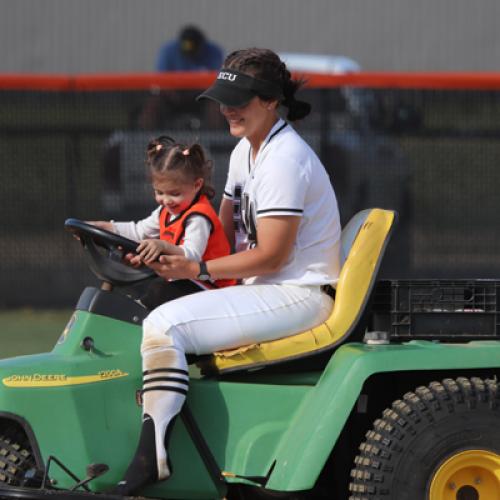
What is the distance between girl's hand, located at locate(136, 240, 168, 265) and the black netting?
17.6 ft

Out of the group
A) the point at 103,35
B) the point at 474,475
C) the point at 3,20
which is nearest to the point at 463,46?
the point at 103,35

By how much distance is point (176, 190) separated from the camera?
14.5 feet

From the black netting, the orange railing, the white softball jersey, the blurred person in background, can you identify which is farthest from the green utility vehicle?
the blurred person in background

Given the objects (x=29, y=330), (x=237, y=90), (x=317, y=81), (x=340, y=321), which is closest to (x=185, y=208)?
(x=237, y=90)

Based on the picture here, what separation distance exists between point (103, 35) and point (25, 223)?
16529 millimetres

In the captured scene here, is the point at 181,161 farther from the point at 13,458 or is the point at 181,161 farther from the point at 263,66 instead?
the point at 13,458

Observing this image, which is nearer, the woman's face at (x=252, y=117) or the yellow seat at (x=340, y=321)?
the yellow seat at (x=340, y=321)

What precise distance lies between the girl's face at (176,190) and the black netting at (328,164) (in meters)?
5.08


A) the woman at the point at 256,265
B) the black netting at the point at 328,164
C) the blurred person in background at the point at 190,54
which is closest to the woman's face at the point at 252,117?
the woman at the point at 256,265

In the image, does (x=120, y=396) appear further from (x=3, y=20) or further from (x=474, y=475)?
(x=3, y=20)

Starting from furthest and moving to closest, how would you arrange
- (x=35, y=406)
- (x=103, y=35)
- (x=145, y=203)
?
1. (x=103, y=35)
2. (x=145, y=203)
3. (x=35, y=406)

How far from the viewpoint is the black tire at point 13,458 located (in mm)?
4121

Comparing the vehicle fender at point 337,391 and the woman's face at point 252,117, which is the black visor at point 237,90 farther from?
the vehicle fender at point 337,391

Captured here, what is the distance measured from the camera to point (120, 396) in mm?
4188
